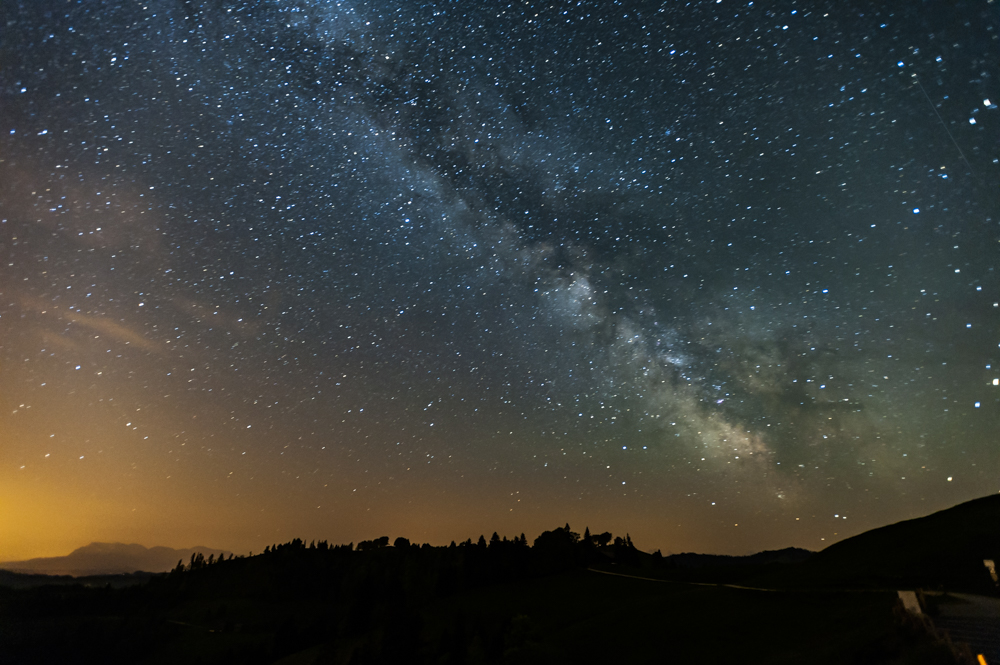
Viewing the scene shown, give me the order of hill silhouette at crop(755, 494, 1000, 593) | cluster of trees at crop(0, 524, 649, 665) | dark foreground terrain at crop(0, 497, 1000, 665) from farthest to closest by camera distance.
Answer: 1. cluster of trees at crop(0, 524, 649, 665)
2. hill silhouette at crop(755, 494, 1000, 593)
3. dark foreground terrain at crop(0, 497, 1000, 665)

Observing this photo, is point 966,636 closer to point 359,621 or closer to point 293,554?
point 359,621

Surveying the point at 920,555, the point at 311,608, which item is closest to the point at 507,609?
the point at 920,555

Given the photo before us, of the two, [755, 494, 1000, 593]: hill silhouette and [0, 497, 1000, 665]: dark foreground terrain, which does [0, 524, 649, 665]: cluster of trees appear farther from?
[755, 494, 1000, 593]: hill silhouette

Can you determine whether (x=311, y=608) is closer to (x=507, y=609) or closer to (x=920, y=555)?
(x=507, y=609)

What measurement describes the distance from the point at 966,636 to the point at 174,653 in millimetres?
122138

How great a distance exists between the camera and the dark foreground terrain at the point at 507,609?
3466 cm

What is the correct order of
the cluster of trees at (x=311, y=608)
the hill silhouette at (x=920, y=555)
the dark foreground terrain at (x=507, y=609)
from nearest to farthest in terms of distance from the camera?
1. the dark foreground terrain at (x=507, y=609)
2. the hill silhouette at (x=920, y=555)
3. the cluster of trees at (x=311, y=608)

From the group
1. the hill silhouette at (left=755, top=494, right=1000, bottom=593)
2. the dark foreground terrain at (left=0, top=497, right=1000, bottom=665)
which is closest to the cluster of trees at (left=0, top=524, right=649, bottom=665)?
the dark foreground terrain at (left=0, top=497, right=1000, bottom=665)

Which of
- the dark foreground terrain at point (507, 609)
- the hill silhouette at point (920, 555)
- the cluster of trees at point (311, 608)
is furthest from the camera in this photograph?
the cluster of trees at point (311, 608)

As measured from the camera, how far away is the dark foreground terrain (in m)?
34.7

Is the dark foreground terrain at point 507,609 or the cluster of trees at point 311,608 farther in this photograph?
the cluster of trees at point 311,608

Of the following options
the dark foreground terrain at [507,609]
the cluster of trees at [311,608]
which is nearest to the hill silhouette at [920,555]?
the dark foreground terrain at [507,609]

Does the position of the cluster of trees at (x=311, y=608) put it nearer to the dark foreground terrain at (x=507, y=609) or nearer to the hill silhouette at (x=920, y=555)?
the dark foreground terrain at (x=507, y=609)

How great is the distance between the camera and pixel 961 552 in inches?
2195
